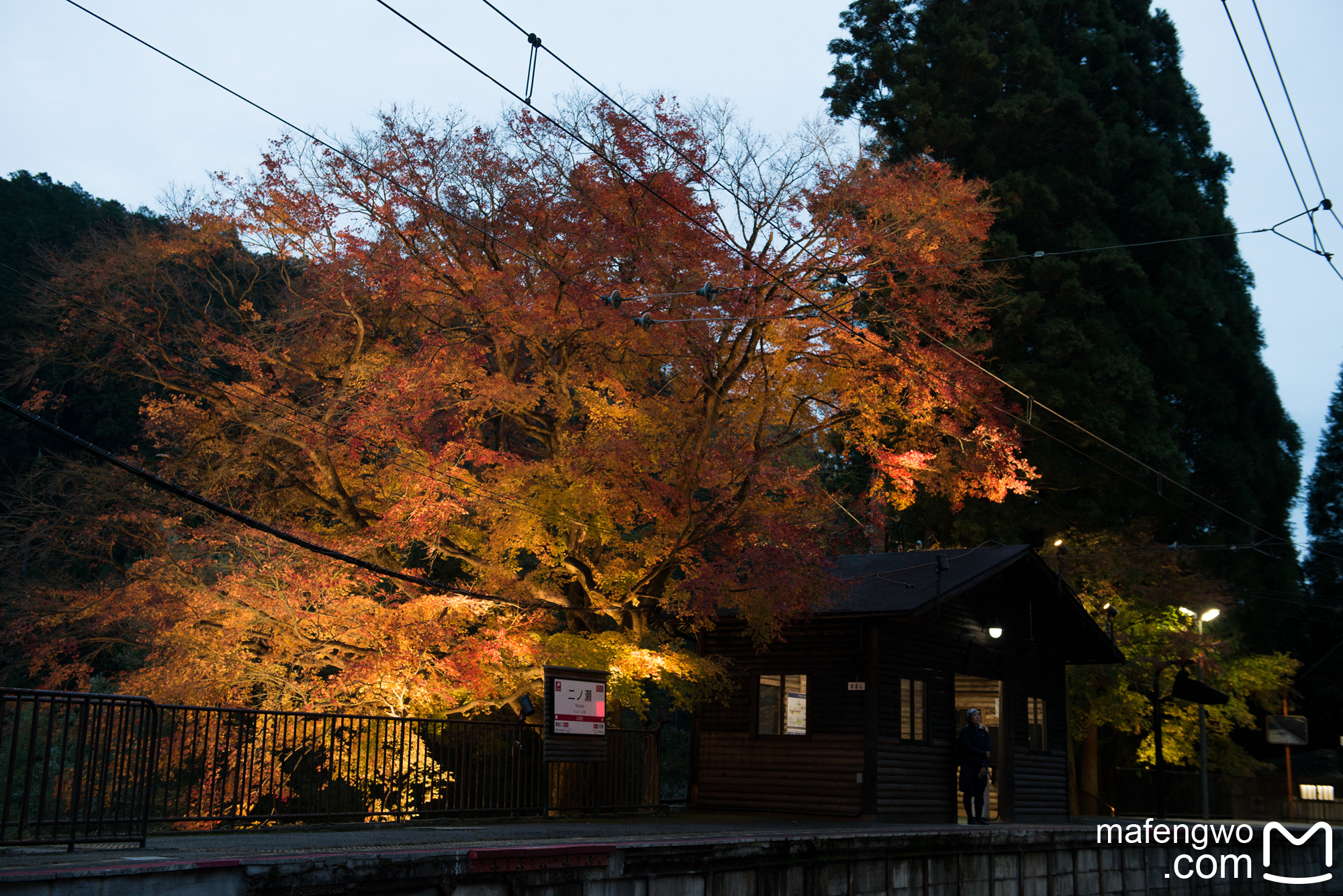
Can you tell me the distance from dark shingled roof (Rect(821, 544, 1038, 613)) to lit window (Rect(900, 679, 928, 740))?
1.60 metres

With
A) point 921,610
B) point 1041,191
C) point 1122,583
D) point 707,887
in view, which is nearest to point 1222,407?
point 1122,583

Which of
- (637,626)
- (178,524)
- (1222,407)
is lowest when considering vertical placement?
(637,626)

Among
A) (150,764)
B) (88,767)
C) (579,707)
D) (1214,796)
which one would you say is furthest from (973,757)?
(1214,796)

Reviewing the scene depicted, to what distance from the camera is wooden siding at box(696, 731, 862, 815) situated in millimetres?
17875

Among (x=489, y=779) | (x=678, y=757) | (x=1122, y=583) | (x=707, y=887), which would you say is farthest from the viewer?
(x=678, y=757)

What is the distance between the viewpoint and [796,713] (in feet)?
62.3

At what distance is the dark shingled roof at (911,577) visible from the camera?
1784 cm

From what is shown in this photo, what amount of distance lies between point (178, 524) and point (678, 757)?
20464 mm

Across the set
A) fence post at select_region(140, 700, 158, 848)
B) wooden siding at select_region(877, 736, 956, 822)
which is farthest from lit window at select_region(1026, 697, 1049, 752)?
fence post at select_region(140, 700, 158, 848)

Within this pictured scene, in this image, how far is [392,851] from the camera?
8.09m

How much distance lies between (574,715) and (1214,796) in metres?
24.5

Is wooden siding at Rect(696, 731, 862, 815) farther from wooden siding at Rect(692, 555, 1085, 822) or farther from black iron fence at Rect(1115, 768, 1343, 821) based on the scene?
black iron fence at Rect(1115, 768, 1343, 821)

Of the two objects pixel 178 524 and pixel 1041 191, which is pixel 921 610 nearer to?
pixel 178 524

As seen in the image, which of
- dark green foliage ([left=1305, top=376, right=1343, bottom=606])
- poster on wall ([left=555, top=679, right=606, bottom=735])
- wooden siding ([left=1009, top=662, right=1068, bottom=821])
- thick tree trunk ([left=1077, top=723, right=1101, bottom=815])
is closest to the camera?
poster on wall ([left=555, top=679, right=606, bottom=735])
